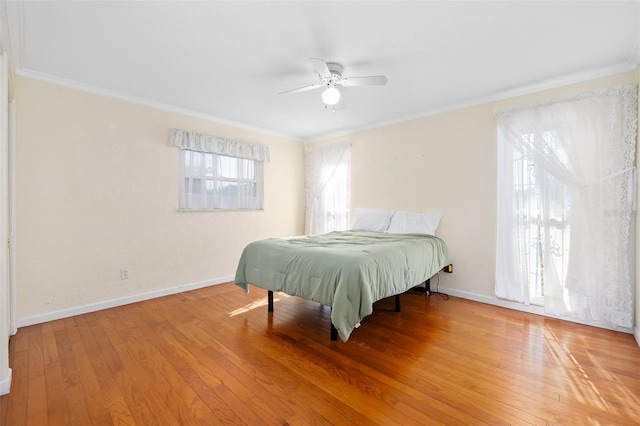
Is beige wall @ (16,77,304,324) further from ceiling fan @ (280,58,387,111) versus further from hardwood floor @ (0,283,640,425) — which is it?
ceiling fan @ (280,58,387,111)

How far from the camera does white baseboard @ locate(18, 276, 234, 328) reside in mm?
2680

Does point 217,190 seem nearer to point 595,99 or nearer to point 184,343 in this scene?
point 184,343

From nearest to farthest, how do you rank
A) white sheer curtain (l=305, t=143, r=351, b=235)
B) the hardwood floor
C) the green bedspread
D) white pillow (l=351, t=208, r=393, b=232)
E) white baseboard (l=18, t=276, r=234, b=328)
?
1. the hardwood floor
2. the green bedspread
3. white baseboard (l=18, t=276, r=234, b=328)
4. white pillow (l=351, t=208, r=393, b=232)
5. white sheer curtain (l=305, t=143, r=351, b=235)

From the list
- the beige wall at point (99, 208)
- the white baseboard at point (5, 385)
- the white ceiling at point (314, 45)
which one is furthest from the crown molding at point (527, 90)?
the white baseboard at point (5, 385)

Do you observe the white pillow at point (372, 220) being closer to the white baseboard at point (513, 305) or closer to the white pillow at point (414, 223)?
the white pillow at point (414, 223)

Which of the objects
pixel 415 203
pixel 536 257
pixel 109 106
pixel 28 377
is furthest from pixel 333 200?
pixel 28 377

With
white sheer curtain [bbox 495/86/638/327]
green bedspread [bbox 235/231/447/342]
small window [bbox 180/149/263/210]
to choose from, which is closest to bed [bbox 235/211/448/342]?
green bedspread [bbox 235/231/447/342]

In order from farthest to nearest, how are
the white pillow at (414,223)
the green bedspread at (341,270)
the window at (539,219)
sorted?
1. the white pillow at (414,223)
2. the window at (539,219)
3. the green bedspread at (341,270)

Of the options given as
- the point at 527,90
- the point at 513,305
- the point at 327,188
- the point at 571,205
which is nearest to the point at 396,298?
the point at 513,305

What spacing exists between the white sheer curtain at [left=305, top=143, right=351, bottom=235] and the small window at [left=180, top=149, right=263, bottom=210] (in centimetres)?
101

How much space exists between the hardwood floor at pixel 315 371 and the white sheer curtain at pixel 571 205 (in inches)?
13.1

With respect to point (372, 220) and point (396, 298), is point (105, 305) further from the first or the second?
point (372, 220)

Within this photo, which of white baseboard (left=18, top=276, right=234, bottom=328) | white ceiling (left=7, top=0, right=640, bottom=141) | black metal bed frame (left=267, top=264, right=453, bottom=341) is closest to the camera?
white ceiling (left=7, top=0, right=640, bottom=141)

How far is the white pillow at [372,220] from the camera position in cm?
402
